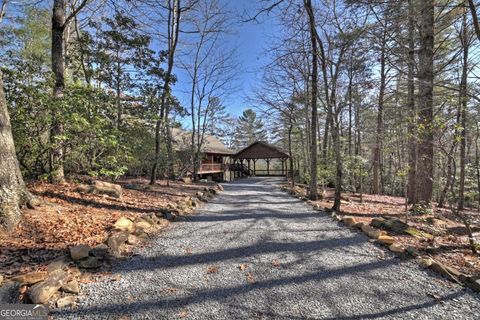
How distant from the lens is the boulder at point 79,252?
8.29 ft

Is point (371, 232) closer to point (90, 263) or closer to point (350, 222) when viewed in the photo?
point (350, 222)

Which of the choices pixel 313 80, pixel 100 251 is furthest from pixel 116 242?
pixel 313 80

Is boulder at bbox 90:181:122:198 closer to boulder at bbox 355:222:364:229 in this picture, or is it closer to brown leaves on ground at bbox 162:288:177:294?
brown leaves on ground at bbox 162:288:177:294

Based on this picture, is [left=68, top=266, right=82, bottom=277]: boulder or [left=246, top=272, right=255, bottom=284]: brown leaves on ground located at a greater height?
[left=68, top=266, right=82, bottom=277]: boulder

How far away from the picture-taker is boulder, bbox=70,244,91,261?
2527 mm

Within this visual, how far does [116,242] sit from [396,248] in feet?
12.9

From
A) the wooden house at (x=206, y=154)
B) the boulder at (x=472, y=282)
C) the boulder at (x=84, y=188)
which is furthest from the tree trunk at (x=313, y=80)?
the wooden house at (x=206, y=154)

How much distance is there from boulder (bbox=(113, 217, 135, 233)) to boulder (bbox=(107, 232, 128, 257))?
291 mm

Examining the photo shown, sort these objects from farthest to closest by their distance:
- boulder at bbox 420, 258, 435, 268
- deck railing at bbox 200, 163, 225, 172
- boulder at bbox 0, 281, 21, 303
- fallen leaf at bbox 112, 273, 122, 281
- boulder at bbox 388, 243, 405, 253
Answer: deck railing at bbox 200, 163, 225, 172, boulder at bbox 388, 243, 405, 253, boulder at bbox 420, 258, 435, 268, fallen leaf at bbox 112, 273, 122, 281, boulder at bbox 0, 281, 21, 303

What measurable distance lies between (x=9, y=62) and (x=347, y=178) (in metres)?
13.3

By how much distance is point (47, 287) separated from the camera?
1958mm

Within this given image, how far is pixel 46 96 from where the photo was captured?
3.97 metres

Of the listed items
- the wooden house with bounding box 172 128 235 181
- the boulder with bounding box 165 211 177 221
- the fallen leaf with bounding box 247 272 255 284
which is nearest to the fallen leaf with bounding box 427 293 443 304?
the fallen leaf with bounding box 247 272 255 284

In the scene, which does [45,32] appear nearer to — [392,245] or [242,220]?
[242,220]
